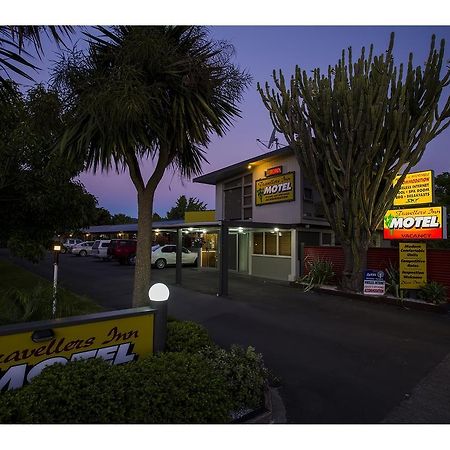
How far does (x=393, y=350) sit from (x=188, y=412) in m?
4.63

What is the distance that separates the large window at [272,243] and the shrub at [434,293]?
6.26 metres

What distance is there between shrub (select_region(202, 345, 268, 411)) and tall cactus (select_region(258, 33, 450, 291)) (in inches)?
325

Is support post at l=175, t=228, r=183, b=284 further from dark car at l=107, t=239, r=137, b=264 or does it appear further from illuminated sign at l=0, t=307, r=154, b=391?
illuminated sign at l=0, t=307, r=154, b=391

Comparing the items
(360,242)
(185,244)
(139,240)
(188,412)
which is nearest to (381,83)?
(360,242)

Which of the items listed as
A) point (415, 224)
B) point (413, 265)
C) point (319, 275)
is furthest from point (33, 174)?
point (415, 224)

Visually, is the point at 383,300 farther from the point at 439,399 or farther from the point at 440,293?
the point at 439,399

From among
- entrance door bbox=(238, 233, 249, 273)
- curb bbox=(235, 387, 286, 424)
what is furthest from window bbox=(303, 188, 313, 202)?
curb bbox=(235, 387, 286, 424)

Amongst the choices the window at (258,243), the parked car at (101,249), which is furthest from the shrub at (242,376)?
the parked car at (101,249)

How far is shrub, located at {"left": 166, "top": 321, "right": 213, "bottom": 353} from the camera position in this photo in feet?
13.9

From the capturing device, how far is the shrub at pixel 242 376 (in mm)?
3501

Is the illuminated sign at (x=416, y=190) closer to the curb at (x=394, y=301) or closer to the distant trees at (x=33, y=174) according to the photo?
the curb at (x=394, y=301)

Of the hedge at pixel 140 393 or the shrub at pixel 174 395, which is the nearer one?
the hedge at pixel 140 393

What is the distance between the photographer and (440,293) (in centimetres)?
966

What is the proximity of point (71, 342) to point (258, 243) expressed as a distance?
1448 centimetres
